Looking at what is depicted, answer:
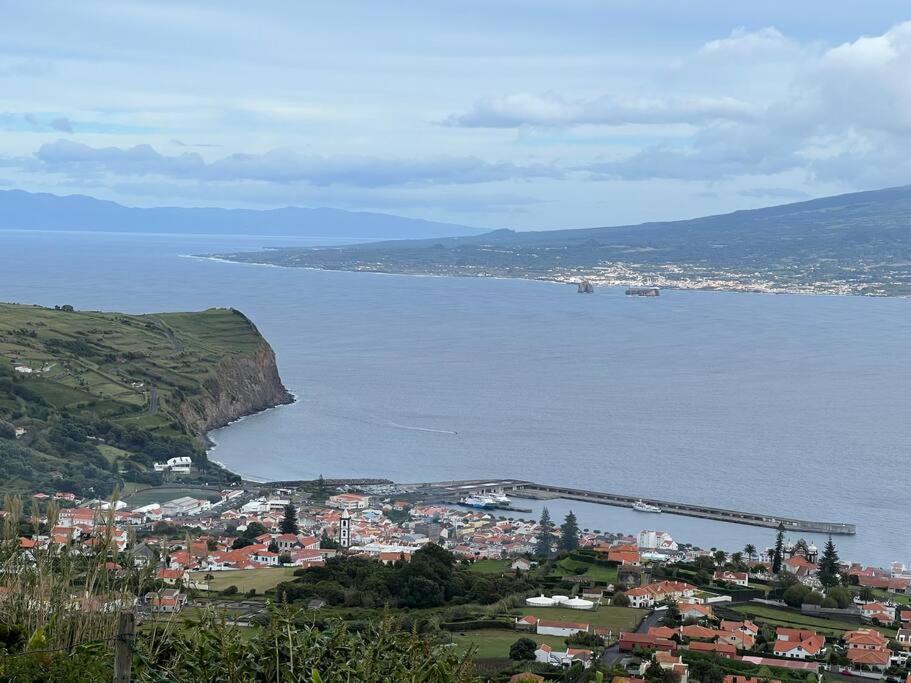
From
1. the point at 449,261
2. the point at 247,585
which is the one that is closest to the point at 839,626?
the point at 247,585

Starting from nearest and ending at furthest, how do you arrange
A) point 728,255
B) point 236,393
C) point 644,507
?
point 644,507, point 236,393, point 728,255

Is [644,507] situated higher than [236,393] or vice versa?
[236,393]

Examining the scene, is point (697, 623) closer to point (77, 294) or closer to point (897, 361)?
point (897, 361)

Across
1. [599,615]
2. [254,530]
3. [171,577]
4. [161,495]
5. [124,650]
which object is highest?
[124,650]

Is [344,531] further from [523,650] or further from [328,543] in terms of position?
[523,650]

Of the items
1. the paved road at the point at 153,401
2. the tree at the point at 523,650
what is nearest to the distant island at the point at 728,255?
the paved road at the point at 153,401

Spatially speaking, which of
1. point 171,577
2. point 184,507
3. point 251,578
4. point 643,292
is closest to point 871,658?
point 171,577

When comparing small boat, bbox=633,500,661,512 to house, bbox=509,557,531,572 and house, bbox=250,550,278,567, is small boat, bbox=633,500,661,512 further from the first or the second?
house, bbox=250,550,278,567
